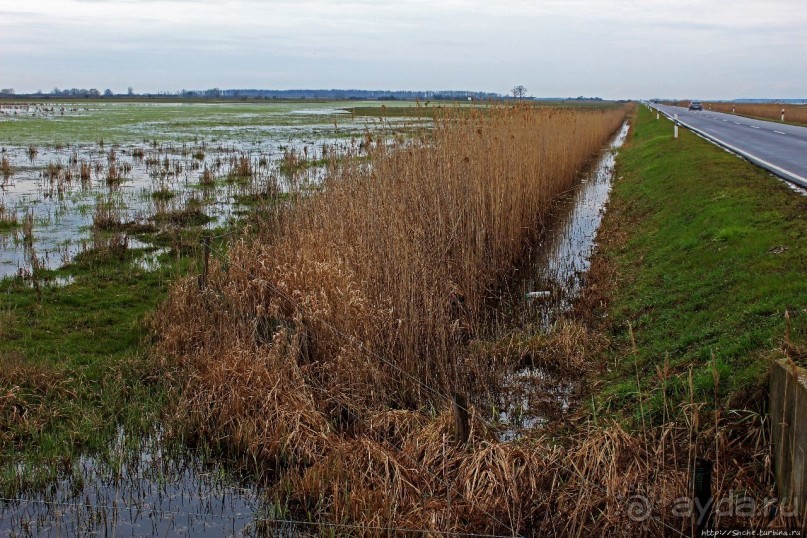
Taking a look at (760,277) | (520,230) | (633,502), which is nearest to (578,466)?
(633,502)

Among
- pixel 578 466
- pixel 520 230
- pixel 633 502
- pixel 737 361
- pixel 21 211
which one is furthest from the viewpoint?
pixel 21 211

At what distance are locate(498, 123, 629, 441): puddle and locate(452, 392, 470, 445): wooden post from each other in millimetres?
611

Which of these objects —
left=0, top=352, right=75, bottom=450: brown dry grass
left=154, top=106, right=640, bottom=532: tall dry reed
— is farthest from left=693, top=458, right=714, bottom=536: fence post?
left=0, top=352, right=75, bottom=450: brown dry grass

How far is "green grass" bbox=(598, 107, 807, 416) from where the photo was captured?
554cm

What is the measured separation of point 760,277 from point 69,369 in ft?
22.5

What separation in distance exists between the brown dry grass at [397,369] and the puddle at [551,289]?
28cm

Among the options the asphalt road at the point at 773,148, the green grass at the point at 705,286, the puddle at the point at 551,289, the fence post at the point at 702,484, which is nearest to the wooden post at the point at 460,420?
the puddle at the point at 551,289

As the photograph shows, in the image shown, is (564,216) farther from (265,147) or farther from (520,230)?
(265,147)

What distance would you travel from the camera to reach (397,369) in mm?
6188

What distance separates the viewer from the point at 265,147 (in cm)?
3075

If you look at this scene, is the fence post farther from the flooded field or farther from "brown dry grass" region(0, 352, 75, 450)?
the flooded field

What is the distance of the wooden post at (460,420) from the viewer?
5195 mm

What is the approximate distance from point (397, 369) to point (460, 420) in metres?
1.08

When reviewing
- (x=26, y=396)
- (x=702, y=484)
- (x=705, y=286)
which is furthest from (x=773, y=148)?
(x=26, y=396)
